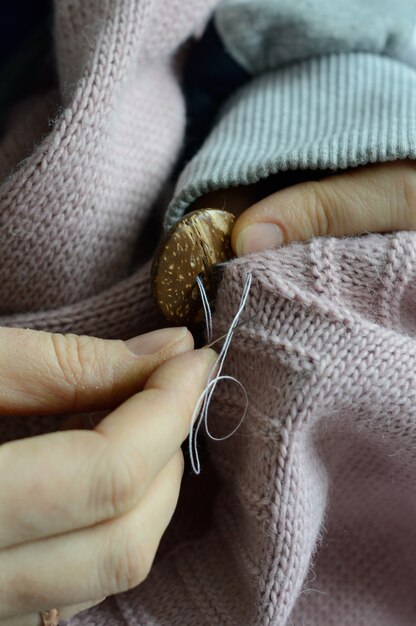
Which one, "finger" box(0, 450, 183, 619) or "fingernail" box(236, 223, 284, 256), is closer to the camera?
"finger" box(0, 450, 183, 619)

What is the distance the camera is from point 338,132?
28.5 inches

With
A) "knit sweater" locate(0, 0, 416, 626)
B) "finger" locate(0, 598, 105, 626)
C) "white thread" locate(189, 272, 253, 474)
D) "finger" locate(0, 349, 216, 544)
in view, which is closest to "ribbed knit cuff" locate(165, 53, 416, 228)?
"knit sweater" locate(0, 0, 416, 626)

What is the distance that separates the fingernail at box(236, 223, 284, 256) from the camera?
682 millimetres

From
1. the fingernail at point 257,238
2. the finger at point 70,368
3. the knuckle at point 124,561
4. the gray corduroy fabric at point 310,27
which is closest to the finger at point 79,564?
the knuckle at point 124,561

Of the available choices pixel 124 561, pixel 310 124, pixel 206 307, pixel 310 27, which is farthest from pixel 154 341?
pixel 310 27

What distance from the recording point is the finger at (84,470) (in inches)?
20.5

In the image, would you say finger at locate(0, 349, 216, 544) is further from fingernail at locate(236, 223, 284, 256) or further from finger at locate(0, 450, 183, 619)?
fingernail at locate(236, 223, 284, 256)

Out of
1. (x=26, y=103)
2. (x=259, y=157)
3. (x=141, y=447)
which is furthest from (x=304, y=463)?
(x=26, y=103)

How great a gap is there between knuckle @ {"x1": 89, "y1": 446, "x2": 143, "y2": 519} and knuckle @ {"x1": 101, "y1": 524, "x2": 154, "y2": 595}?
28 millimetres

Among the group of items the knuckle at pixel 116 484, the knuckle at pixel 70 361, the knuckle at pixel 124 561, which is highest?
the knuckle at pixel 70 361

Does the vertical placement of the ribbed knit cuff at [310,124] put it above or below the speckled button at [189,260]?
above

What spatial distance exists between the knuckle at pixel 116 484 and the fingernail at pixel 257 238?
0.84 feet

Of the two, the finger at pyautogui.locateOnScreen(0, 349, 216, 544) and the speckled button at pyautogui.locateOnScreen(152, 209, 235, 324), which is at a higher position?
the speckled button at pyautogui.locateOnScreen(152, 209, 235, 324)

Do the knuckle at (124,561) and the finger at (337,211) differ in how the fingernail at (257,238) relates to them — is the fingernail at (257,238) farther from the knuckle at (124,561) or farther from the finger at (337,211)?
the knuckle at (124,561)
